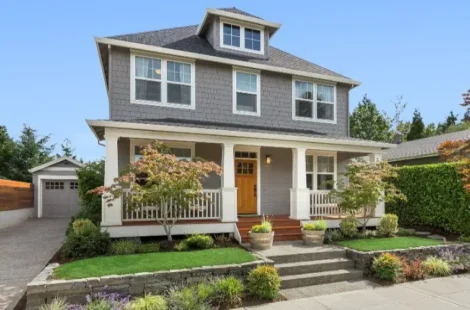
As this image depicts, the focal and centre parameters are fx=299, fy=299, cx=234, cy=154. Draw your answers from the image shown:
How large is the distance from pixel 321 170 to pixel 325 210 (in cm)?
217

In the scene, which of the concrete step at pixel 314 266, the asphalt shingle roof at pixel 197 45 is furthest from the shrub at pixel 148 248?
the asphalt shingle roof at pixel 197 45

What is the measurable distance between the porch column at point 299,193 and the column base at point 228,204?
219 cm

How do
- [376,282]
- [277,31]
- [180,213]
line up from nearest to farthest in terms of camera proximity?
[376,282] → [180,213] → [277,31]

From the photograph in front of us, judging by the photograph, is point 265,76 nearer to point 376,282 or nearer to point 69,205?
point 376,282

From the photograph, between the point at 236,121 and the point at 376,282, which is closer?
the point at 376,282

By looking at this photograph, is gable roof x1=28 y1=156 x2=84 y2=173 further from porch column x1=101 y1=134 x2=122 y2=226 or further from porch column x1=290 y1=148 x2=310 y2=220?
porch column x1=290 y1=148 x2=310 y2=220

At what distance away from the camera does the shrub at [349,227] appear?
949 centimetres

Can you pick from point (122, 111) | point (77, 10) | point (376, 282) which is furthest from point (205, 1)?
point (376, 282)

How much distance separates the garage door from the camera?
1819 centimetres

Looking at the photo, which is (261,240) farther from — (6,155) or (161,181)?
(6,155)

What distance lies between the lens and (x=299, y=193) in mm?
9992

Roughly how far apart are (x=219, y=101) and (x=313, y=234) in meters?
5.80

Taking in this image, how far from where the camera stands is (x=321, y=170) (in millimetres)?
12508

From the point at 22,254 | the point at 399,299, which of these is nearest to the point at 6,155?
the point at 22,254
